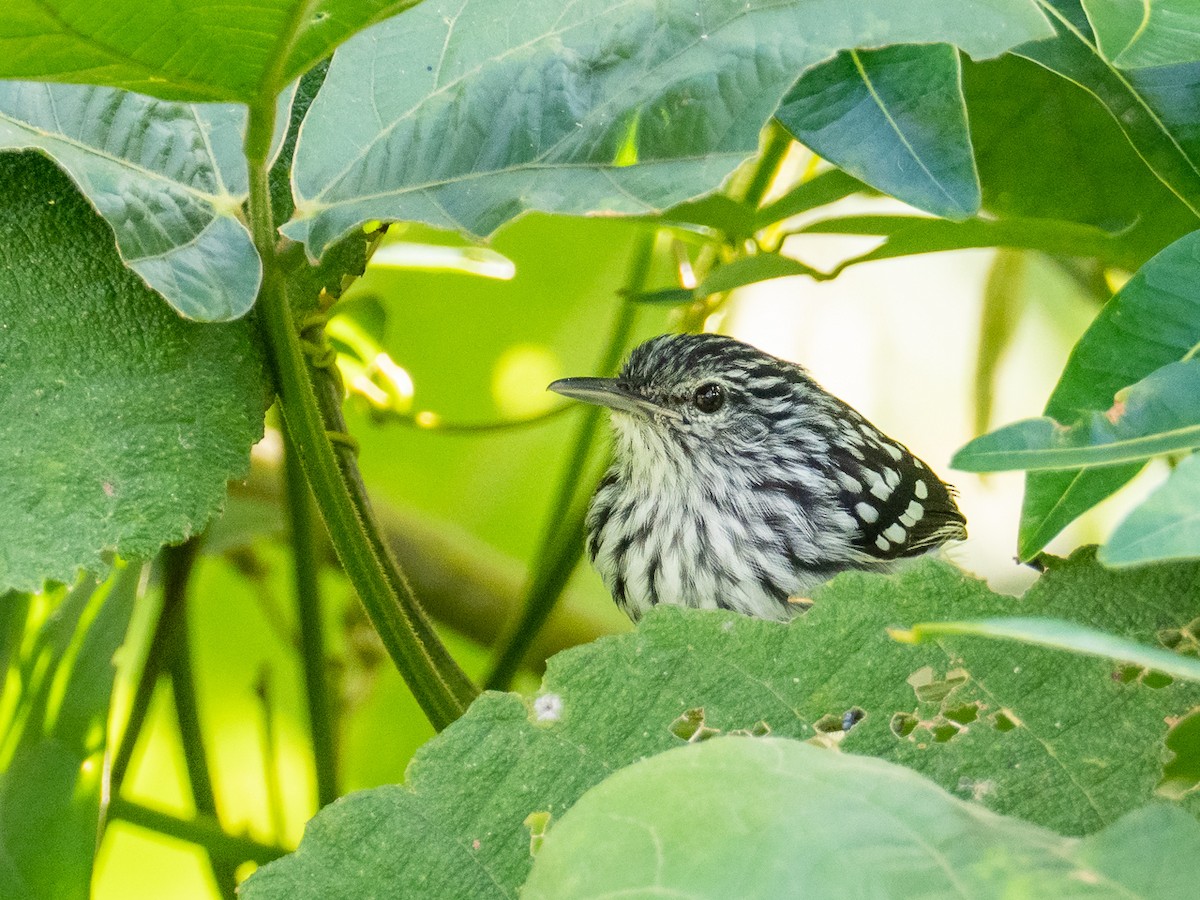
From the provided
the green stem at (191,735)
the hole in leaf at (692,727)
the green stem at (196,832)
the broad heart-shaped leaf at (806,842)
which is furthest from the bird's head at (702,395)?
the broad heart-shaped leaf at (806,842)

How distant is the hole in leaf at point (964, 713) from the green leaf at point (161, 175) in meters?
0.84

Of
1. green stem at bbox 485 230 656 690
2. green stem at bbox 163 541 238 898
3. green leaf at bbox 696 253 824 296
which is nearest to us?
green leaf at bbox 696 253 824 296

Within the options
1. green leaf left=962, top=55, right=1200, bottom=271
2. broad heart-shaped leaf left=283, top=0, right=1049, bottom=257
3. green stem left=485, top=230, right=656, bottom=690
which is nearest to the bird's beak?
green stem left=485, top=230, right=656, bottom=690

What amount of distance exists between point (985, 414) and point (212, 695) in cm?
193

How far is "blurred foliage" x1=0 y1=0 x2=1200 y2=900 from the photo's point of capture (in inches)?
45.9

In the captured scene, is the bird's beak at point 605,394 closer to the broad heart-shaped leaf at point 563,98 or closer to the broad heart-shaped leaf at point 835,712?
the broad heart-shaped leaf at point 563,98

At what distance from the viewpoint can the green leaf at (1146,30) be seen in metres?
1.23

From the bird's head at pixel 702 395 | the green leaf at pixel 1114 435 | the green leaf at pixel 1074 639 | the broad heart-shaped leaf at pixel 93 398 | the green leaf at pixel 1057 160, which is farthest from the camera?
the bird's head at pixel 702 395

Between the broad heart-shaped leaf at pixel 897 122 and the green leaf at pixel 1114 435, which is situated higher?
the broad heart-shaped leaf at pixel 897 122

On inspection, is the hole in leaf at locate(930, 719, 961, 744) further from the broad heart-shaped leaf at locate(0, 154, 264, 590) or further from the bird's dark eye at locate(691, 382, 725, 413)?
the bird's dark eye at locate(691, 382, 725, 413)

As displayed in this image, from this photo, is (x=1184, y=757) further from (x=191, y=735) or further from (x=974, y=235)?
(x=191, y=735)

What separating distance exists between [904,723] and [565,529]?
1404 millimetres

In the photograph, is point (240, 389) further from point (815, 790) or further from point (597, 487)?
point (597, 487)

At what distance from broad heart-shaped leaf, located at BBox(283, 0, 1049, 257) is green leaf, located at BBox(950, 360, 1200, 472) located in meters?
0.38
